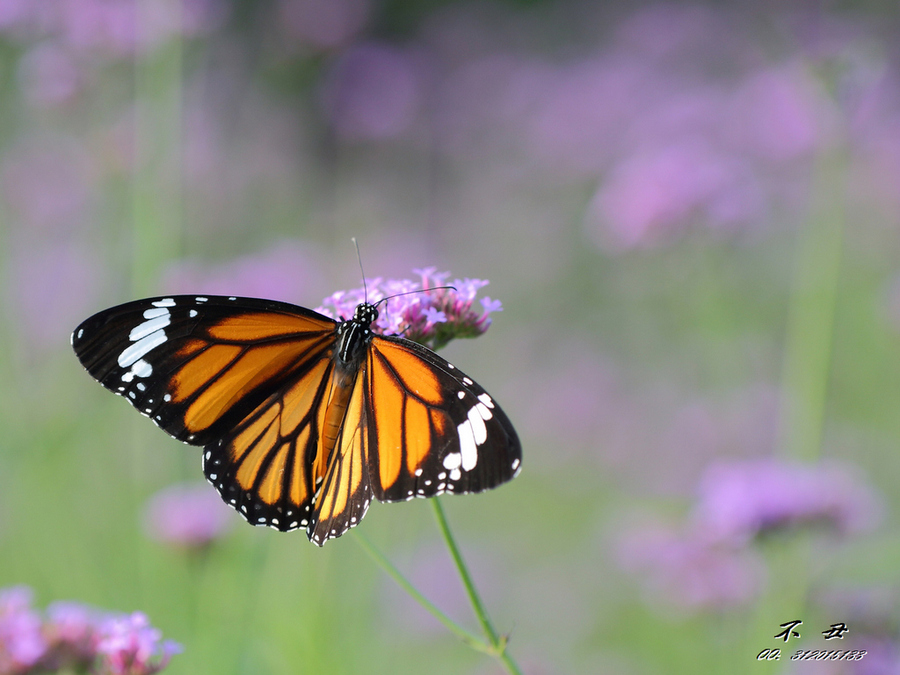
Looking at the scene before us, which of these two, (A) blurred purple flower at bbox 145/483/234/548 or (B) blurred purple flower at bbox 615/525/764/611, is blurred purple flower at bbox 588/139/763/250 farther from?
(A) blurred purple flower at bbox 145/483/234/548

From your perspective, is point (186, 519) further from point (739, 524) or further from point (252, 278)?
point (739, 524)

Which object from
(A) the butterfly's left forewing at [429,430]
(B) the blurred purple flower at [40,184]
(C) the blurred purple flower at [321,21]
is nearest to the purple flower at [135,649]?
(A) the butterfly's left forewing at [429,430]

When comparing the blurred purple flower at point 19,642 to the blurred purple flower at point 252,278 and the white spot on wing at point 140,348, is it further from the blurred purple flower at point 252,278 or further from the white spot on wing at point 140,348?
the blurred purple flower at point 252,278

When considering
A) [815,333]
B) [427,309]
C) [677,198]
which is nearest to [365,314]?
[427,309]

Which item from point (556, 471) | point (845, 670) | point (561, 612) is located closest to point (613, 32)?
point (556, 471)

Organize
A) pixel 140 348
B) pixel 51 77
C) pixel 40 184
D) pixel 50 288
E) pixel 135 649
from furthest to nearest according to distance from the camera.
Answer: pixel 50 288 < pixel 40 184 < pixel 51 77 < pixel 140 348 < pixel 135 649

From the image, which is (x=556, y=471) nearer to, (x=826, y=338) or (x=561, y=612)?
(x=561, y=612)

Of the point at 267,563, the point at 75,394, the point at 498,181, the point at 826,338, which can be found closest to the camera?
the point at 826,338
